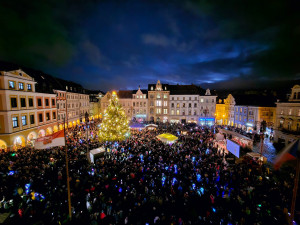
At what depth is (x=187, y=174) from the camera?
41.2 ft

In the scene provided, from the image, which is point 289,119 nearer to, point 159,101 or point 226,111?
point 226,111

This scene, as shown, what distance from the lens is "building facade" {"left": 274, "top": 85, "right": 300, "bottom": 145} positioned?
2469 centimetres

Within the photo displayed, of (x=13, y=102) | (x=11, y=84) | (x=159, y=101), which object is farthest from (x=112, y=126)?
(x=159, y=101)

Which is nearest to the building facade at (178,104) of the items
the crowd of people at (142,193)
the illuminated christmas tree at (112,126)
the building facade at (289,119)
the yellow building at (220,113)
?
the yellow building at (220,113)

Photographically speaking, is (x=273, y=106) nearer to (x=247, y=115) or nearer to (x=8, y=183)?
(x=247, y=115)

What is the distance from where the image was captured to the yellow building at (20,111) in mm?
18891

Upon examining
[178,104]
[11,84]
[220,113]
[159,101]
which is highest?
[11,84]

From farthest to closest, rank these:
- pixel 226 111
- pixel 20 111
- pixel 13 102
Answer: pixel 226 111 → pixel 20 111 → pixel 13 102

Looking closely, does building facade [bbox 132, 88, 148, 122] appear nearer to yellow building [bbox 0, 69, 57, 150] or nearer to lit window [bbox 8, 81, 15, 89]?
yellow building [bbox 0, 69, 57, 150]

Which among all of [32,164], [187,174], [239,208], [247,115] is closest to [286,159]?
[239,208]

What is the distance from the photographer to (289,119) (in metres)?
A: 26.0

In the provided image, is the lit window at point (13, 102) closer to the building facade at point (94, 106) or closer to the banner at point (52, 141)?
the banner at point (52, 141)

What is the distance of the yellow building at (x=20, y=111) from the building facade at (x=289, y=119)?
1843 inches

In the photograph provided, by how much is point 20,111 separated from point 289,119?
1957 inches
